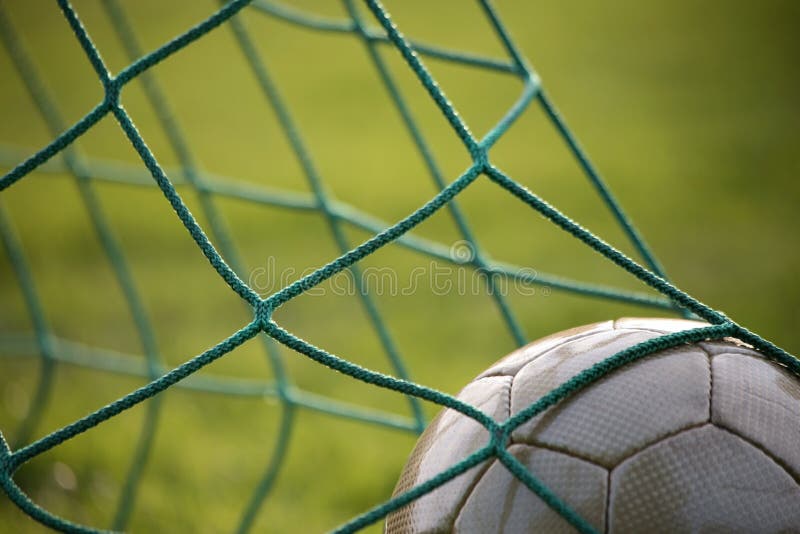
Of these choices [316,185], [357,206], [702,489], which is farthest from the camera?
[357,206]

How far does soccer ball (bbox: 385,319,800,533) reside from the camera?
773 mm

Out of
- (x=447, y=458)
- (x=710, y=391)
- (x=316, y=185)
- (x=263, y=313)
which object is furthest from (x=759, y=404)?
(x=316, y=185)

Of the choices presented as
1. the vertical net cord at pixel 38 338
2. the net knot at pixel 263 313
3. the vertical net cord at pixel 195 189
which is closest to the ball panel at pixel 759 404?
the net knot at pixel 263 313

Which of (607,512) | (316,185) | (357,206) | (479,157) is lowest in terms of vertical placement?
(607,512)

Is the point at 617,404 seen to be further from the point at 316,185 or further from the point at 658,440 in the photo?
the point at 316,185

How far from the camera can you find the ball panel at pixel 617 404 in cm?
81

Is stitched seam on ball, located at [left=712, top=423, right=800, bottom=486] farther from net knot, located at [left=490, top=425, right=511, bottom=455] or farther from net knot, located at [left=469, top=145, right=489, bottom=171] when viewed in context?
net knot, located at [left=469, top=145, right=489, bottom=171]

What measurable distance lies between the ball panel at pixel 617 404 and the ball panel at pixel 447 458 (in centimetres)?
3

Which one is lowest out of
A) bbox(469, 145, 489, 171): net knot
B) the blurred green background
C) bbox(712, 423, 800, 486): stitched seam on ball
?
bbox(712, 423, 800, 486): stitched seam on ball

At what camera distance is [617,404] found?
83 cm

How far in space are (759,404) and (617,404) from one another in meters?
0.13

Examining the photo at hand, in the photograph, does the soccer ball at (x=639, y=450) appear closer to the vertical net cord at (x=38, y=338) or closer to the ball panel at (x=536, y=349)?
the ball panel at (x=536, y=349)

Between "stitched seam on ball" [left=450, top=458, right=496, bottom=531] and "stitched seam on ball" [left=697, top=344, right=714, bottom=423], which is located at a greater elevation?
"stitched seam on ball" [left=697, top=344, right=714, bottom=423]

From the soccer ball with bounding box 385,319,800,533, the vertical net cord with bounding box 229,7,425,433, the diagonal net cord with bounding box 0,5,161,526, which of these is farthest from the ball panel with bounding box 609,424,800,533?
the diagonal net cord with bounding box 0,5,161,526
